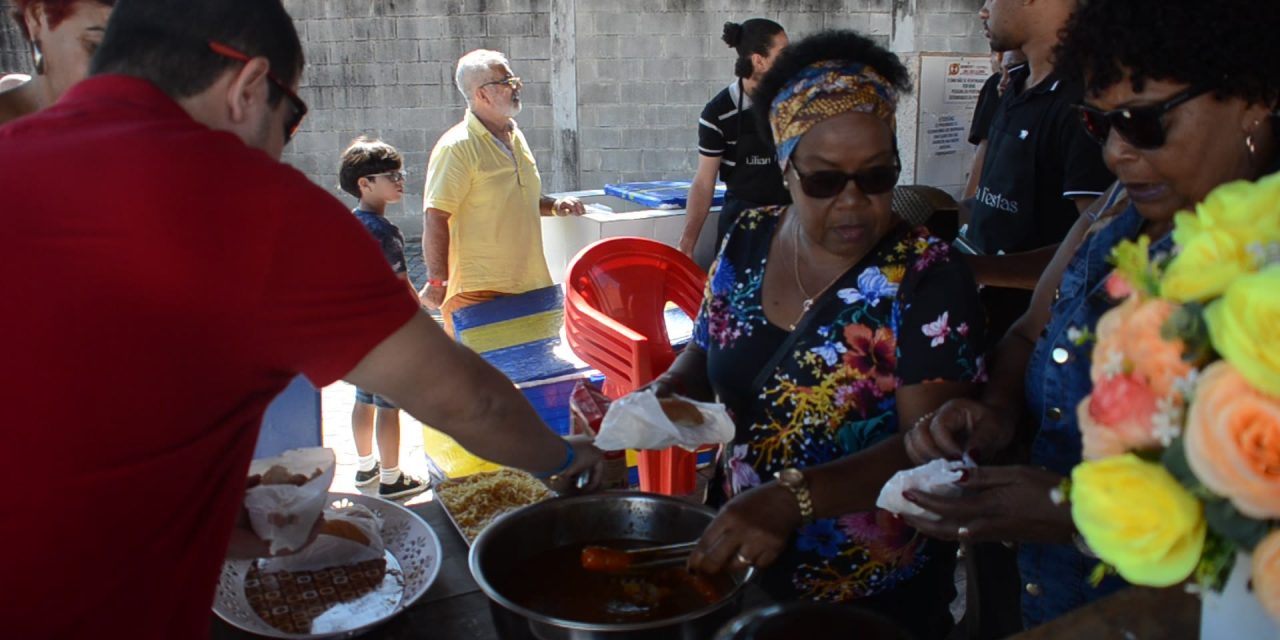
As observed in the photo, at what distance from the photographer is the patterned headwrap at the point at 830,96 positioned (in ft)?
6.34

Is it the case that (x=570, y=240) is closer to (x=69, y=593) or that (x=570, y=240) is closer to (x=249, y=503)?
(x=249, y=503)

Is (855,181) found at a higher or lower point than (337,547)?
higher

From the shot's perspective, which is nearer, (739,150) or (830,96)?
(830,96)

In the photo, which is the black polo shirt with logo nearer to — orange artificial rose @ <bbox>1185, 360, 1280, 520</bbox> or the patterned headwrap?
the patterned headwrap

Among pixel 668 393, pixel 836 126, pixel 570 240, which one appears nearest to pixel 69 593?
pixel 668 393

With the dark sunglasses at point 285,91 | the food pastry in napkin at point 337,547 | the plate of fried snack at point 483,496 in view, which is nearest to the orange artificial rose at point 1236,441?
the dark sunglasses at point 285,91

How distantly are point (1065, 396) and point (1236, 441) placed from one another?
3.13ft

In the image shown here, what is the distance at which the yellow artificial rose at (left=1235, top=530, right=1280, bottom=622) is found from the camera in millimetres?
811

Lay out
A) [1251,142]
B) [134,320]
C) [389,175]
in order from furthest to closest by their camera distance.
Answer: [389,175] → [1251,142] → [134,320]

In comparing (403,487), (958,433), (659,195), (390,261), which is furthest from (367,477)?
(958,433)

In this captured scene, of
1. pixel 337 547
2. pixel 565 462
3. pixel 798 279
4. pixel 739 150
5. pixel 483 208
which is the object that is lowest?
pixel 337 547

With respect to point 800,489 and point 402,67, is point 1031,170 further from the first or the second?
point 402,67

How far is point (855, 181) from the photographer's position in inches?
76.6

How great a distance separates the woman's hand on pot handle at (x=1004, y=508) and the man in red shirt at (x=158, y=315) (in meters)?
0.81
